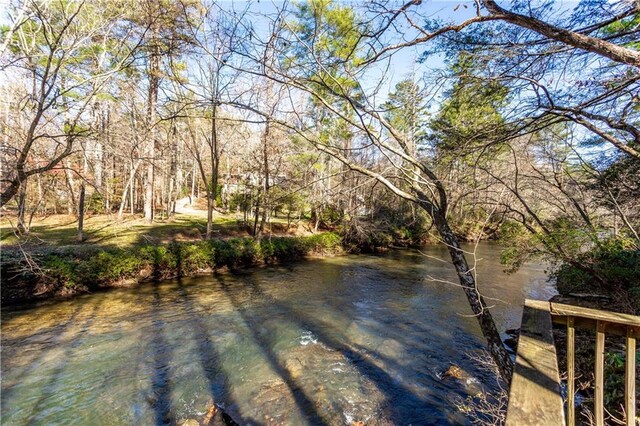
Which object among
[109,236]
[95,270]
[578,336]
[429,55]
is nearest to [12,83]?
[109,236]

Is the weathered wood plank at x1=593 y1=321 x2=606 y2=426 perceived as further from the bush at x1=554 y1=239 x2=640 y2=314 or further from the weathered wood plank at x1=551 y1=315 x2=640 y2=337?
the bush at x1=554 y1=239 x2=640 y2=314

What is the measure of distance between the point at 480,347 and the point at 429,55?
5.61 meters

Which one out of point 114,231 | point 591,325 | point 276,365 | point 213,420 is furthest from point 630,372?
point 114,231

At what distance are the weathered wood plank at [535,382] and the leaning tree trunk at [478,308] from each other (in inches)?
74.1

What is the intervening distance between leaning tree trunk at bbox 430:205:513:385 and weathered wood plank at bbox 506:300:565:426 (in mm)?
1882

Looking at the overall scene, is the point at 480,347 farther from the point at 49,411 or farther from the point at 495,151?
the point at 49,411

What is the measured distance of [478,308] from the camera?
3598 mm

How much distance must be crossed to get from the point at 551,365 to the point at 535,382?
0.60 feet

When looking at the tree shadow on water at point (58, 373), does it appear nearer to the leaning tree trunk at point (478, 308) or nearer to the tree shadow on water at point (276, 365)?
the tree shadow on water at point (276, 365)

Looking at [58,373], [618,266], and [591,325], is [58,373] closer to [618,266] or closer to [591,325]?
[591,325]

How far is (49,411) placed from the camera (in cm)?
395

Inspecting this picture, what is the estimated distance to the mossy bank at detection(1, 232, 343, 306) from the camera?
24.7 ft

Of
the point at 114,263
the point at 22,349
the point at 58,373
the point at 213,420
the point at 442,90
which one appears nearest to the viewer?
the point at 213,420

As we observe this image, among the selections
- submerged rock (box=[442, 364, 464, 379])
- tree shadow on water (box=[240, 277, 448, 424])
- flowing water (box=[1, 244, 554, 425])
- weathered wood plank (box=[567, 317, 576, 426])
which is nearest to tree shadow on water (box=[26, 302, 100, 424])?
flowing water (box=[1, 244, 554, 425])
